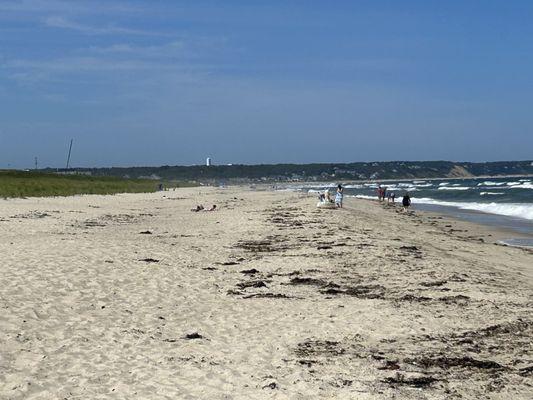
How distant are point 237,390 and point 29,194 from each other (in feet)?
128

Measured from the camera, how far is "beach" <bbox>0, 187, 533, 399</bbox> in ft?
19.9

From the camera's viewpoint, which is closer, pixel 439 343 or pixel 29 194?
pixel 439 343

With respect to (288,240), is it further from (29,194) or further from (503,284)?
(29,194)

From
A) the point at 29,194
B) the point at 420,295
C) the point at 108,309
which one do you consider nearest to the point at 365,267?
the point at 420,295

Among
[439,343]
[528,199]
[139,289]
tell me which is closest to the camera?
[439,343]

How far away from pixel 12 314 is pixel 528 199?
161ft

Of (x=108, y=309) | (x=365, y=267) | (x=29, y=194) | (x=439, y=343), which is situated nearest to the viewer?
(x=439, y=343)

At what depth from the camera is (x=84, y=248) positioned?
13.8 m

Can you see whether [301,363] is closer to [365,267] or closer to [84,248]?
[365,267]

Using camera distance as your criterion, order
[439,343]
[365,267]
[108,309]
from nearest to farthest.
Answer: [439,343] < [108,309] < [365,267]

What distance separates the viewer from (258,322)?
869 cm

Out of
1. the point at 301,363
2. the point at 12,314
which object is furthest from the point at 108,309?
the point at 301,363

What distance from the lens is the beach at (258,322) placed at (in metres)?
6.07

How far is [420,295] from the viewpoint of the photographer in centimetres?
1040
